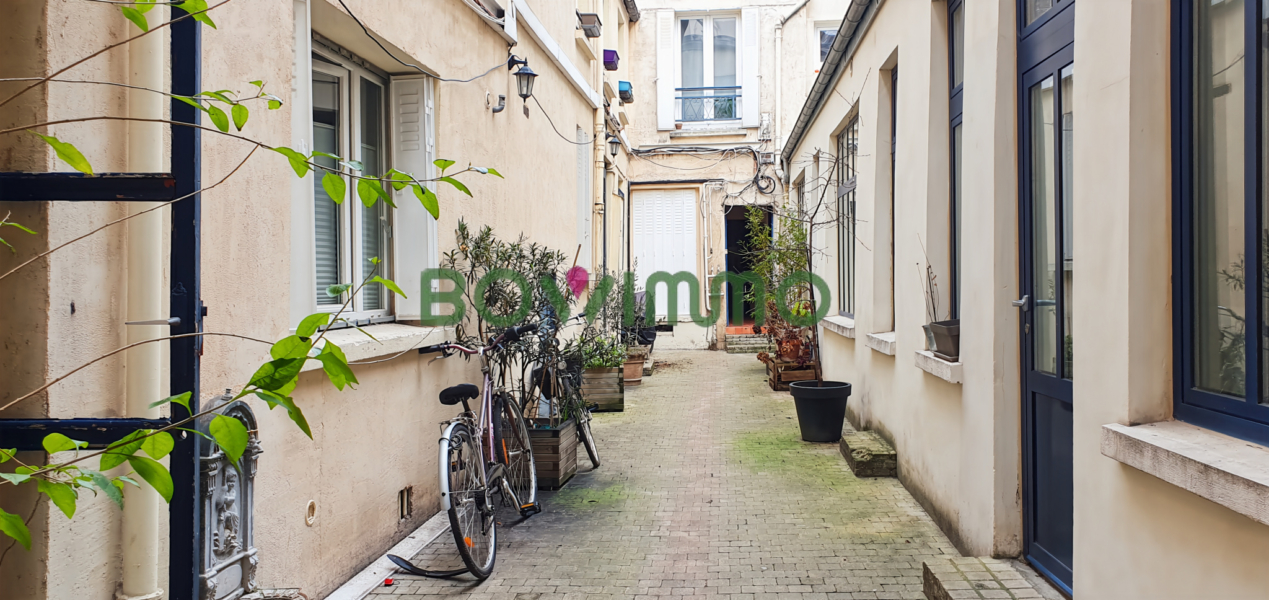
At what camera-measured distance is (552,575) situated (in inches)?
162

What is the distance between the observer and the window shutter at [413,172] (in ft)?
16.3

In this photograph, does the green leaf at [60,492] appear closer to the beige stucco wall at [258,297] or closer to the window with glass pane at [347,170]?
the beige stucco wall at [258,297]

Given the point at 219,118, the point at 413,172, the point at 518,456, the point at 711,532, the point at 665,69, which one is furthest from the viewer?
the point at 665,69

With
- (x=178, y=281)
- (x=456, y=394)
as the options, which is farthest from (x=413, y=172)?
(x=178, y=281)

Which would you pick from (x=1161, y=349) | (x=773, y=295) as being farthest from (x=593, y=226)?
(x=1161, y=349)

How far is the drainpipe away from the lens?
246 cm

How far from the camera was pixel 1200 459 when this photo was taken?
81.9 inches

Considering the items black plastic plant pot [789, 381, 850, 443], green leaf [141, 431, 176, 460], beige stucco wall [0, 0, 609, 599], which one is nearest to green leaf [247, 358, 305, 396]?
green leaf [141, 431, 176, 460]

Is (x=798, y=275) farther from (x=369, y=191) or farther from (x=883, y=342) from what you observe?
(x=369, y=191)

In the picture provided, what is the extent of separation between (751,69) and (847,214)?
7543 mm

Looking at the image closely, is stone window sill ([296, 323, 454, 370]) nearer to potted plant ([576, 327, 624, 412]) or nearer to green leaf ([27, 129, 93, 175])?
green leaf ([27, 129, 93, 175])

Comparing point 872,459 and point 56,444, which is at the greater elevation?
point 56,444

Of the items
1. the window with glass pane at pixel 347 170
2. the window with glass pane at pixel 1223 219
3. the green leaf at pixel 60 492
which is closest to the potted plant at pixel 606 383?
the window with glass pane at pixel 347 170

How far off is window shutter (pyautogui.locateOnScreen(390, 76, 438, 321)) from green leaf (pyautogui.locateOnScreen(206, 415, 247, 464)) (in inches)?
147
